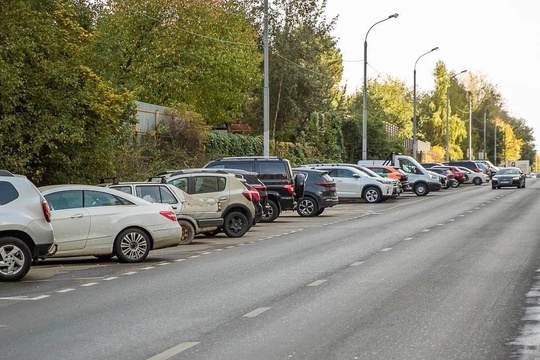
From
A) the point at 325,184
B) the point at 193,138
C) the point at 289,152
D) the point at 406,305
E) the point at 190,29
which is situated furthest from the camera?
the point at 289,152

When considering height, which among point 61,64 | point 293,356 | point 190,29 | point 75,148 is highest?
point 190,29

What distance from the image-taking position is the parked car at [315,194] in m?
36.8

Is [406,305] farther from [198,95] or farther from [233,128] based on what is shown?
[233,128]

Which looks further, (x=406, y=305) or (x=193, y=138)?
(x=193, y=138)

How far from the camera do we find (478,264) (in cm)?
1825

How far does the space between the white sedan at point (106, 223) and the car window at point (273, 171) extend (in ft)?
42.8

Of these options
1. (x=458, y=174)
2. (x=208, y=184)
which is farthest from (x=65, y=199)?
(x=458, y=174)

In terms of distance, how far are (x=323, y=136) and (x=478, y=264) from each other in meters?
57.7

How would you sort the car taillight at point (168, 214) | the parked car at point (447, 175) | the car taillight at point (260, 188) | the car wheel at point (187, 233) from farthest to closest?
the parked car at point (447, 175), the car taillight at point (260, 188), the car wheel at point (187, 233), the car taillight at point (168, 214)

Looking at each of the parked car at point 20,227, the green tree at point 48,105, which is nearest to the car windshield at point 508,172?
the green tree at point 48,105

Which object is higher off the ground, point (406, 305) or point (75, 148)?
point (75, 148)

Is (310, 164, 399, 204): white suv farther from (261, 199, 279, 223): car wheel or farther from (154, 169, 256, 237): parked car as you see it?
(154, 169, 256, 237): parked car

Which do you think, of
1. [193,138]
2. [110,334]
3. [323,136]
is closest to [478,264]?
[110,334]

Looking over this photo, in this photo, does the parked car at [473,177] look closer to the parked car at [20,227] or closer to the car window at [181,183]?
the car window at [181,183]
